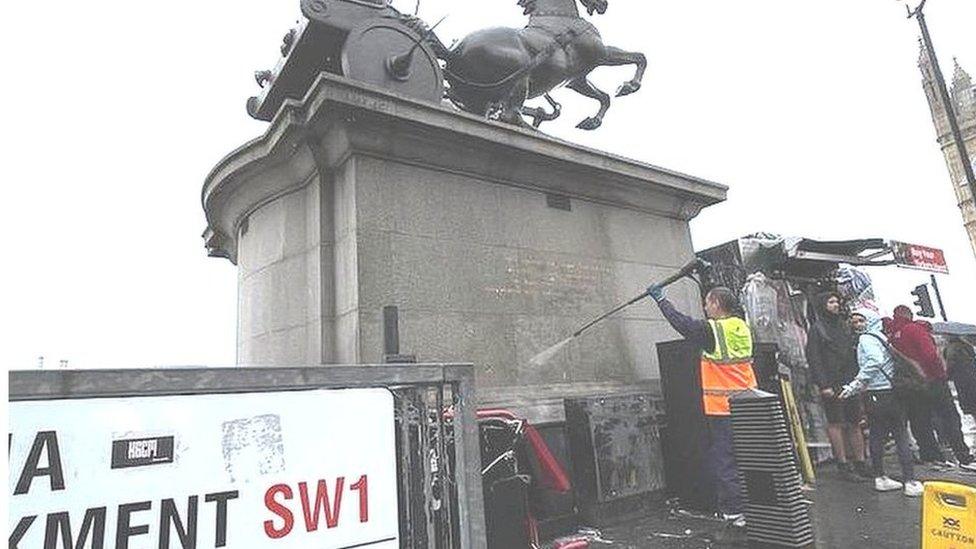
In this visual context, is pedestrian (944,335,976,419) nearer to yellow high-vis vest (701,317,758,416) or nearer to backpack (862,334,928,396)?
backpack (862,334,928,396)

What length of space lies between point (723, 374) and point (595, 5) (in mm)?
6159

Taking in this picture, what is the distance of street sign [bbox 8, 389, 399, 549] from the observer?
57.9 inches

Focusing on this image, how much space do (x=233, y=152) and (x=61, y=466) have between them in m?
5.52

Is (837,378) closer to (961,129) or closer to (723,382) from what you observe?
(723,382)

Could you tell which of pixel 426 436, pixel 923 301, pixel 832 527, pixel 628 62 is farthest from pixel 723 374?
pixel 923 301

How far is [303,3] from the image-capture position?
21.2ft

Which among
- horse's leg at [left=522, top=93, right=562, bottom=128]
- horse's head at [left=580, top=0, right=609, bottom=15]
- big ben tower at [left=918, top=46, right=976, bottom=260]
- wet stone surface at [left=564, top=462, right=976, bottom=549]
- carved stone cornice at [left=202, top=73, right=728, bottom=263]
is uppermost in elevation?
big ben tower at [left=918, top=46, right=976, bottom=260]

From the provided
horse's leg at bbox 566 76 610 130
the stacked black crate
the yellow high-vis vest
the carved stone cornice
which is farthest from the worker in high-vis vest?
horse's leg at bbox 566 76 610 130

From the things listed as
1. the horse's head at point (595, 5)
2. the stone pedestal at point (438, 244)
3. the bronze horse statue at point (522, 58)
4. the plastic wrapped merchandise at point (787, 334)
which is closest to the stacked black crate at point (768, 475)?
the stone pedestal at point (438, 244)

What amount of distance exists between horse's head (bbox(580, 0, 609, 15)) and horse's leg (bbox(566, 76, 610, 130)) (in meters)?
1.01

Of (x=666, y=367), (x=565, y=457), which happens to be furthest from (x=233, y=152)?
(x=666, y=367)

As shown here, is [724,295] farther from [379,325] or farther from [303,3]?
[303,3]

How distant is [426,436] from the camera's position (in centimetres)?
218

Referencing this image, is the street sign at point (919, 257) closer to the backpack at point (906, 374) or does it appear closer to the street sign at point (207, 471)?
the backpack at point (906, 374)
